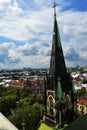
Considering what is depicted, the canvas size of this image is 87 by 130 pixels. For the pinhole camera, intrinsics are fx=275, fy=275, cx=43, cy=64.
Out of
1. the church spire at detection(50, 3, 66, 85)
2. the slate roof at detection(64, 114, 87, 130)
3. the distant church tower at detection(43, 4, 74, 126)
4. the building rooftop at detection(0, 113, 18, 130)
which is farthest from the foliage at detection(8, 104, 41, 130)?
the building rooftop at detection(0, 113, 18, 130)

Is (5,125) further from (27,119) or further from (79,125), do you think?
(27,119)

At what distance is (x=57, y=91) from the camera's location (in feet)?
61.0

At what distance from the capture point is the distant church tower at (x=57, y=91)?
59.5ft

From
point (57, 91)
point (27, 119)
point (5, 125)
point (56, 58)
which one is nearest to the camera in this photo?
point (5, 125)

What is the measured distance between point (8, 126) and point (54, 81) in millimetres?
14108

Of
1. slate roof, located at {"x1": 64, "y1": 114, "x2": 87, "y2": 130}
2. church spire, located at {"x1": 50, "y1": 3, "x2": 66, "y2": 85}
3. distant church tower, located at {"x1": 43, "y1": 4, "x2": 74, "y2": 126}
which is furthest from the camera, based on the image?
church spire, located at {"x1": 50, "y1": 3, "x2": 66, "y2": 85}

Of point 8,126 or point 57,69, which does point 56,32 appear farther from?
point 8,126

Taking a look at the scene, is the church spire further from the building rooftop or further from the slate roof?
the building rooftop

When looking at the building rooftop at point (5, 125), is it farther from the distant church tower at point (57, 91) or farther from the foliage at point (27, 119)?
the foliage at point (27, 119)

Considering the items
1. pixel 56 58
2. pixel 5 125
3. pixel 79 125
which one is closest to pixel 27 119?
pixel 56 58

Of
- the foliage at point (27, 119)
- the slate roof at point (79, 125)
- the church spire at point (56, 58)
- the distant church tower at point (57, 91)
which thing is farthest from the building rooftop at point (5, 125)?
the foliage at point (27, 119)

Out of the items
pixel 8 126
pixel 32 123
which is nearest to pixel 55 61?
pixel 8 126

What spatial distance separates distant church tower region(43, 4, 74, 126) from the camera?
1814 centimetres

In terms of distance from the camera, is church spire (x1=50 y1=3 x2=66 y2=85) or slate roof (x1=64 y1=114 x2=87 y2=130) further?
church spire (x1=50 y1=3 x2=66 y2=85)
